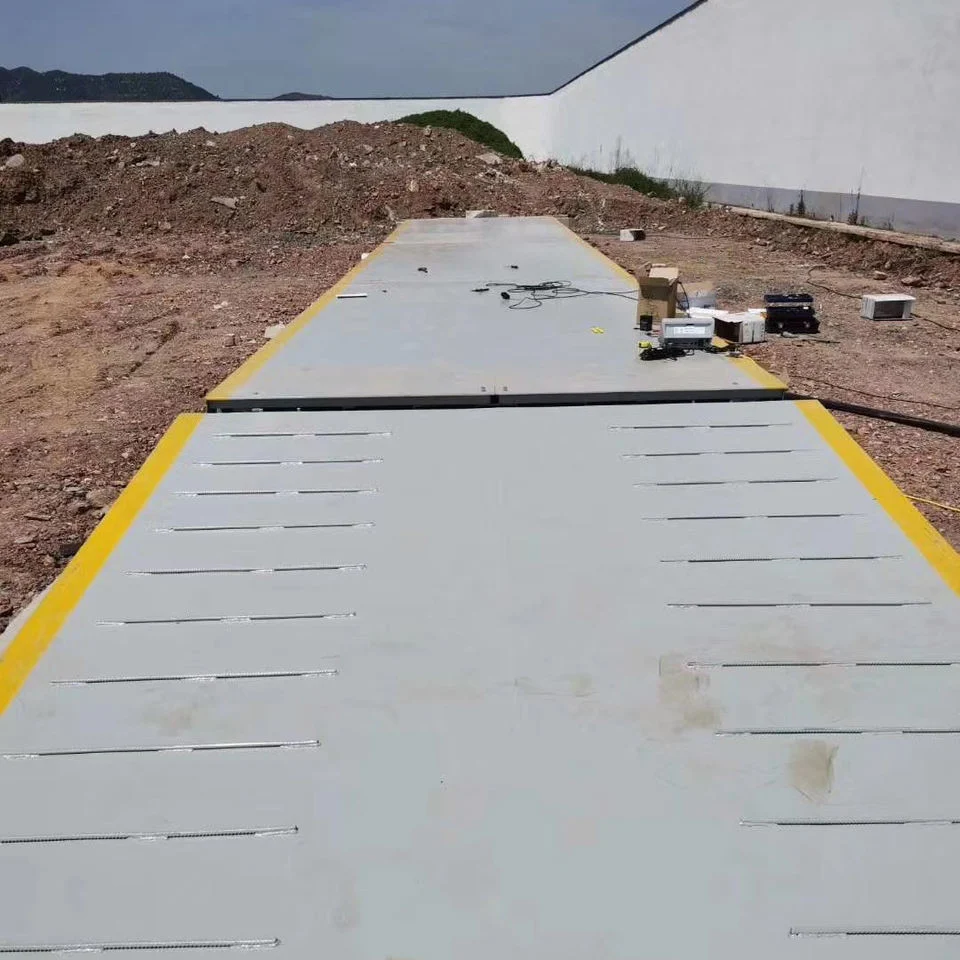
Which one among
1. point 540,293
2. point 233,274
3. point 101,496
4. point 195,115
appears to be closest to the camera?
point 101,496

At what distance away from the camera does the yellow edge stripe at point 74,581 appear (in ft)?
5.24

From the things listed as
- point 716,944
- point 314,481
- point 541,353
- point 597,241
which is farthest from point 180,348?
point 597,241

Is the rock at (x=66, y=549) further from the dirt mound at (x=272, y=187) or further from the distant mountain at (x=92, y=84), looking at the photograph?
the distant mountain at (x=92, y=84)

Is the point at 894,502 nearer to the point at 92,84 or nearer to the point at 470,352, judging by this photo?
the point at 470,352

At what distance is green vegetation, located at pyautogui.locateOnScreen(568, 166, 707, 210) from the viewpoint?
17.0 meters

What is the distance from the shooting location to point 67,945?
1161mm

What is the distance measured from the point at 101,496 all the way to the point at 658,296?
3052 mm

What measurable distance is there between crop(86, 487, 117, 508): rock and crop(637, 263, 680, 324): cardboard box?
2.90 metres

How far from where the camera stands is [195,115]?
1172 inches

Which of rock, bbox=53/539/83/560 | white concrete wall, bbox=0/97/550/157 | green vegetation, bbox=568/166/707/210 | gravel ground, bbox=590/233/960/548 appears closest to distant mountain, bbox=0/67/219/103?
white concrete wall, bbox=0/97/550/157

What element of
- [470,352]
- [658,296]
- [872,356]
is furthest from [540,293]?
[872,356]

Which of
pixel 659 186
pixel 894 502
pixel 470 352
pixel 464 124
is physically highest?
pixel 464 124

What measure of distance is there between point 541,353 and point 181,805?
7.41ft

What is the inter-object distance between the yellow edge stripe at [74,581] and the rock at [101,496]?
222 cm
